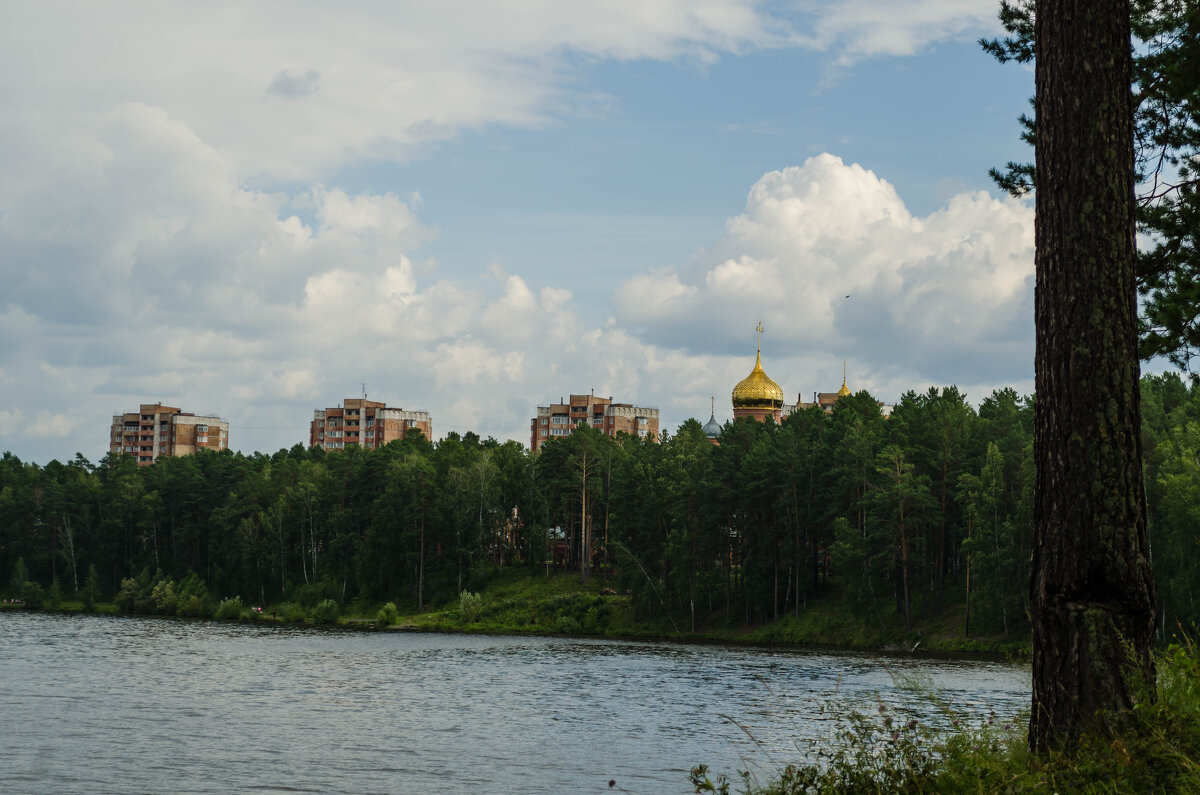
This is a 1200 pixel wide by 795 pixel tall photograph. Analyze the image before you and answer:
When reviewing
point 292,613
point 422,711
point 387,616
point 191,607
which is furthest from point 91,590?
point 422,711

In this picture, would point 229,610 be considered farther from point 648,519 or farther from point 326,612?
point 648,519

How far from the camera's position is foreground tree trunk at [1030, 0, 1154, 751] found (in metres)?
9.05

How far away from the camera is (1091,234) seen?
9.38m

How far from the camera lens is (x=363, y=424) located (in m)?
195

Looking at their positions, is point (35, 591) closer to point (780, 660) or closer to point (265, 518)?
point (265, 518)

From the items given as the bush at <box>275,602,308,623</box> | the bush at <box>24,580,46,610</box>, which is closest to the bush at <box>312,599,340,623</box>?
the bush at <box>275,602,308,623</box>

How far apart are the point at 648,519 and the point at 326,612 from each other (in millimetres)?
26787

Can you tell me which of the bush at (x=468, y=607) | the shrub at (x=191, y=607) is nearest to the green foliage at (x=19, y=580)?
the shrub at (x=191, y=607)

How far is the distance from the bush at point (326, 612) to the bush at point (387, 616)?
467 cm

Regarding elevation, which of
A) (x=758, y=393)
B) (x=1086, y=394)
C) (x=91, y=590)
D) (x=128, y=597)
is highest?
(x=758, y=393)

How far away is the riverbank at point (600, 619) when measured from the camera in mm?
67875

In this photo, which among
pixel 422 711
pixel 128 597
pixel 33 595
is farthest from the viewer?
pixel 33 595

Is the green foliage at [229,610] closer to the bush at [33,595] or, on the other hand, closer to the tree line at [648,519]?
the tree line at [648,519]

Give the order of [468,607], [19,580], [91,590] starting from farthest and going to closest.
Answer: [91,590] < [19,580] < [468,607]
